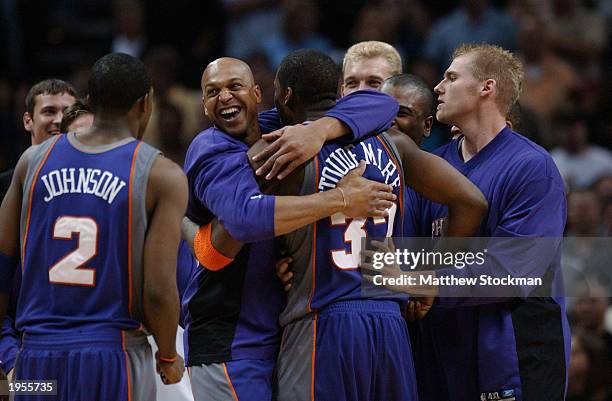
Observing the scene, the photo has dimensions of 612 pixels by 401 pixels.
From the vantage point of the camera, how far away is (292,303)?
5.00 m

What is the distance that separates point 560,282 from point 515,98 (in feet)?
3.74

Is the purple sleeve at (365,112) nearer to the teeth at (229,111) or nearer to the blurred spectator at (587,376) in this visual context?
the teeth at (229,111)

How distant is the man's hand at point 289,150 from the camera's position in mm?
4746

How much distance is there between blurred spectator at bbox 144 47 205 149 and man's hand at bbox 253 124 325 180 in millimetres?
5695

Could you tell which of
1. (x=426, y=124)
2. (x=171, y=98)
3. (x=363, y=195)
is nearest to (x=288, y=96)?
→ (x=363, y=195)

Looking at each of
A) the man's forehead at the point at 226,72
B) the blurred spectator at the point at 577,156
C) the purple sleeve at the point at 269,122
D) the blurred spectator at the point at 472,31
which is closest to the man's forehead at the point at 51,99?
the man's forehead at the point at 226,72

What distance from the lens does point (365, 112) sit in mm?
5094

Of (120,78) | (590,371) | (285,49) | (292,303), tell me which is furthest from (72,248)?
(285,49)

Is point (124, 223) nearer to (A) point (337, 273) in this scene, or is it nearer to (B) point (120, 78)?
(B) point (120, 78)

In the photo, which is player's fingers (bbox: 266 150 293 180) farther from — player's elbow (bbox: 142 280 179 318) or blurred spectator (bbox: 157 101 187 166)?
blurred spectator (bbox: 157 101 187 166)

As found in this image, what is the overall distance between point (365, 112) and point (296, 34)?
20.4 ft

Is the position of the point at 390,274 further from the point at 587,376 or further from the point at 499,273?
the point at 587,376

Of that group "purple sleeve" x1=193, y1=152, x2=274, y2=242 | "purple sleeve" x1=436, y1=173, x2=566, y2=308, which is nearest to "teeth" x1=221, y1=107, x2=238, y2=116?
"purple sleeve" x1=193, y1=152, x2=274, y2=242

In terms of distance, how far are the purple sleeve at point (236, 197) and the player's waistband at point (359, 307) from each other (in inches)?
20.1
